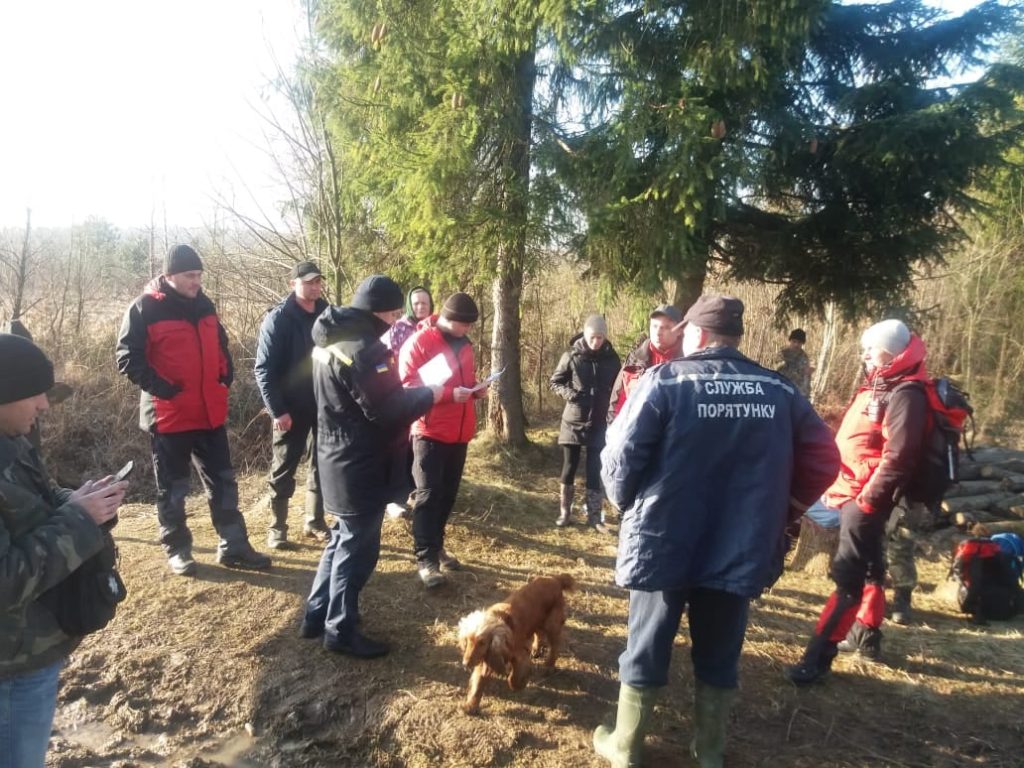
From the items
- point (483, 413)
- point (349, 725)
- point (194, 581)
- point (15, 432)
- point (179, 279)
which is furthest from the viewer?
point (483, 413)

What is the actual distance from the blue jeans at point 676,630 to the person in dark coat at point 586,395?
325 cm

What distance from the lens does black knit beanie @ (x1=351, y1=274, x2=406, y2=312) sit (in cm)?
341

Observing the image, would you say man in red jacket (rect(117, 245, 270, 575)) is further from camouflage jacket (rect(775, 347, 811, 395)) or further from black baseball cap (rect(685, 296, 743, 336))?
camouflage jacket (rect(775, 347, 811, 395))

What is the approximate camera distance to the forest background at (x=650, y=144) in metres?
5.61

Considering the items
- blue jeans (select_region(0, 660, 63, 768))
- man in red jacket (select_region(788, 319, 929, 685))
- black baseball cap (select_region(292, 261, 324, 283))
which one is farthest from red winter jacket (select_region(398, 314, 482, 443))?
blue jeans (select_region(0, 660, 63, 768))

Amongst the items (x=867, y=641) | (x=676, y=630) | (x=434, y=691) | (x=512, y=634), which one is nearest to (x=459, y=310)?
(x=512, y=634)

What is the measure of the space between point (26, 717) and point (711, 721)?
2.67 meters

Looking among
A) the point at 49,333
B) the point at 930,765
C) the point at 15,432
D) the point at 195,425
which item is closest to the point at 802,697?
the point at 930,765

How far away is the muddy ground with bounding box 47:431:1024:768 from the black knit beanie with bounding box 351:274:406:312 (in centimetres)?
217

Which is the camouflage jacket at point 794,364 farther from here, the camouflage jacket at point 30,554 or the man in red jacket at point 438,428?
the camouflage jacket at point 30,554

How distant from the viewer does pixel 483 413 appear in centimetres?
944

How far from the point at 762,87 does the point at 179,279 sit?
538cm

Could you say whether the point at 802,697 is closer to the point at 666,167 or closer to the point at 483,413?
the point at 666,167

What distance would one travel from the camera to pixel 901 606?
4699mm
